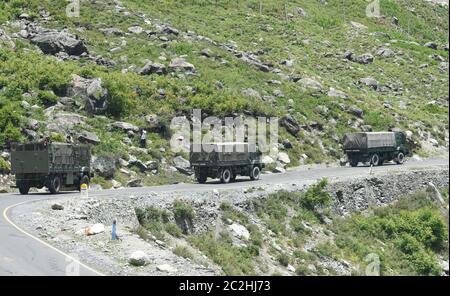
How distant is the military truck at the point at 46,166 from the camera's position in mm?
30953

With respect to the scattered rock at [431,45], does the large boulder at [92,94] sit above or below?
below

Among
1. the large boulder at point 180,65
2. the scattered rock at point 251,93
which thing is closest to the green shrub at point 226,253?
the scattered rock at point 251,93

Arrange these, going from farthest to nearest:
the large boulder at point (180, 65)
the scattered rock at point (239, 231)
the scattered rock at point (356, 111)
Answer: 1. the scattered rock at point (356, 111)
2. the large boulder at point (180, 65)
3. the scattered rock at point (239, 231)

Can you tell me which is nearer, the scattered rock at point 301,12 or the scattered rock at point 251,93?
the scattered rock at point 251,93

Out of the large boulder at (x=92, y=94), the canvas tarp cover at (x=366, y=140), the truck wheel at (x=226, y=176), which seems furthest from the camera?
the canvas tarp cover at (x=366, y=140)

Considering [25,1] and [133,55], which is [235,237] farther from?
[25,1]

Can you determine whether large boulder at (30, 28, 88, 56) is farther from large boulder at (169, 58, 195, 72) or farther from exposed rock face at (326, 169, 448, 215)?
exposed rock face at (326, 169, 448, 215)

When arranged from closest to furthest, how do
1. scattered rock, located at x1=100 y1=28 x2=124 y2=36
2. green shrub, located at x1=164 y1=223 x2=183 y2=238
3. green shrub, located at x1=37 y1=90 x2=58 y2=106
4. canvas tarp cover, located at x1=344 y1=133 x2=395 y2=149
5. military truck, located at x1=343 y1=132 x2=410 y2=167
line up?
1. green shrub, located at x1=164 y1=223 x2=183 y2=238
2. green shrub, located at x1=37 y1=90 x2=58 y2=106
3. canvas tarp cover, located at x1=344 y1=133 x2=395 y2=149
4. military truck, located at x1=343 y1=132 x2=410 y2=167
5. scattered rock, located at x1=100 y1=28 x2=124 y2=36

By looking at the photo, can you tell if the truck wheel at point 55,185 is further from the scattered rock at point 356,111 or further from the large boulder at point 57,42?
the scattered rock at point 356,111

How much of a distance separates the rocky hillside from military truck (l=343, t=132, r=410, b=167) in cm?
312

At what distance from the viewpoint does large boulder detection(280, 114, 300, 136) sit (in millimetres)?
53812

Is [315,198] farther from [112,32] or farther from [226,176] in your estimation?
[112,32]

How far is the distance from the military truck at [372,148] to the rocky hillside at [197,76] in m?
3.12

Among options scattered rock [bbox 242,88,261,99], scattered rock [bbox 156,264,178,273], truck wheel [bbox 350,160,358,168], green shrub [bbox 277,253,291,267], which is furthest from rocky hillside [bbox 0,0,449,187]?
scattered rock [bbox 156,264,178,273]
